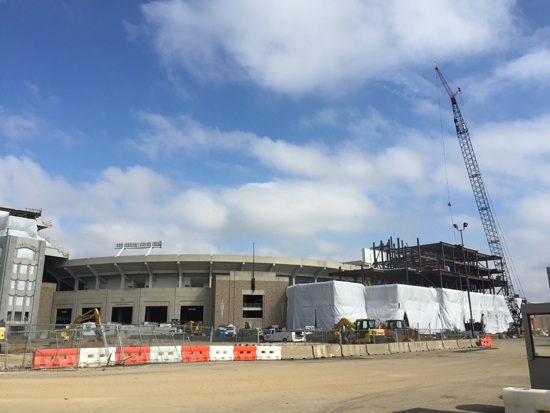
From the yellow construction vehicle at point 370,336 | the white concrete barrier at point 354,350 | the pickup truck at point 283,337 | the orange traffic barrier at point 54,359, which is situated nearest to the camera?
the orange traffic barrier at point 54,359

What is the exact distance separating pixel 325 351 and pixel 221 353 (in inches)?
275

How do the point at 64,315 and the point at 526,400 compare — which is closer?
the point at 526,400

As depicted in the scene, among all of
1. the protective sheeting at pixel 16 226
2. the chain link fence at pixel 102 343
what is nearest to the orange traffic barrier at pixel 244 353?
the chain link fence at pixel 102 343

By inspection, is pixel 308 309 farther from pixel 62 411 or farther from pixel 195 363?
pixel 62 411

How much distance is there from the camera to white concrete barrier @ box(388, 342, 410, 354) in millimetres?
31678

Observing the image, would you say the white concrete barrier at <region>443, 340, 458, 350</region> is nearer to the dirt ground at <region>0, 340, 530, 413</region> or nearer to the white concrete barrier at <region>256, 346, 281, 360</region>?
the white concrete barrier at <region>256, 346, 281, 360</region>

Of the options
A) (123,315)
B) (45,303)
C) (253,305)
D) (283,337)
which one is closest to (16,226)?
(45,303)

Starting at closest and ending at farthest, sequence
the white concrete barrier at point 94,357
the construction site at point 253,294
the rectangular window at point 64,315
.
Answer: the white concrete barrier at point 94,357
the construction site at point 253,294
the rectangular window at point 64,315

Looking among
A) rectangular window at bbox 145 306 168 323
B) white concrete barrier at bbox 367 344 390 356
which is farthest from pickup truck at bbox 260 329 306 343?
rectangular window at bbox 145 306 168 323

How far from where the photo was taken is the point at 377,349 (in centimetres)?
3069

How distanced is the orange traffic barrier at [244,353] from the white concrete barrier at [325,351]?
4.01 m

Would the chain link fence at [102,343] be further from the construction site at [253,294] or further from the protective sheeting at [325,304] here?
the protective sheeting at [325,304]

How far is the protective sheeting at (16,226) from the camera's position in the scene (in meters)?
78.2

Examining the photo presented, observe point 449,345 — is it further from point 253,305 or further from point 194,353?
point 253,305
